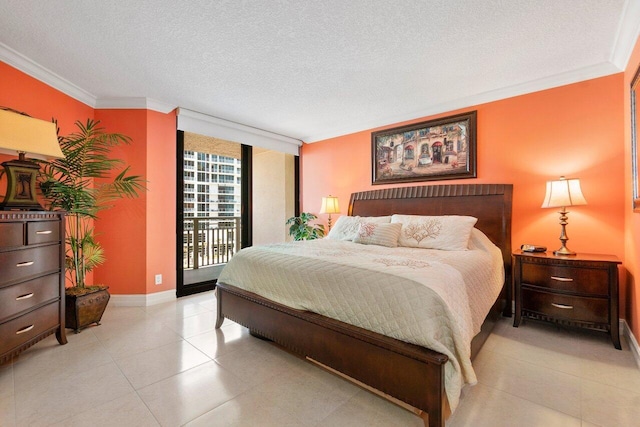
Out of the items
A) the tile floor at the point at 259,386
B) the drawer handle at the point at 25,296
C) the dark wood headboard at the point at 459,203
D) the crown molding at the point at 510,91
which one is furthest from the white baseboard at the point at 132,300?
the crown molding at the point at 510,91

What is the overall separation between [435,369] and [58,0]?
123 inches

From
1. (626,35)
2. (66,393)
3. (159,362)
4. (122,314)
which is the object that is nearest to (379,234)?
(159,362)

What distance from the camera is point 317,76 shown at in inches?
111

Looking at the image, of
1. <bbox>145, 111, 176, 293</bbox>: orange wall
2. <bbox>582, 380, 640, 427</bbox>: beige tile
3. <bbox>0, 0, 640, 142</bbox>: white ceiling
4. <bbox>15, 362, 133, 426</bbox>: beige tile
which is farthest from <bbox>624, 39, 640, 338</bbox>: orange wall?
<bbox>145, 111, 176, 293</bbox>: orange wall

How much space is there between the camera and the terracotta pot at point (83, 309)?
2594mm

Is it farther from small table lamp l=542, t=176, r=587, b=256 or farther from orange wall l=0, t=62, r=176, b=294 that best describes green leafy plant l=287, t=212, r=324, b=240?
small table lamp l=542, t=176, r=587, b=256

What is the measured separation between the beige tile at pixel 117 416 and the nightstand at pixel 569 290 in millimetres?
3037

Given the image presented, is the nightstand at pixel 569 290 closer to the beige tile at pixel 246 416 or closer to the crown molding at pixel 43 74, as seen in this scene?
the beige tile at pixel 246 416

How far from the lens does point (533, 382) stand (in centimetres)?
182

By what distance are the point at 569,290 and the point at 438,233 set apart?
44.6 inches

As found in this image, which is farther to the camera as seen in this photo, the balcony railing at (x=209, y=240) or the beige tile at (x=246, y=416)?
the balcony railing at (x=209, y=240)

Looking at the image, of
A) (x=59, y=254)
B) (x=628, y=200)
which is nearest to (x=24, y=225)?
(x=59, y=254)

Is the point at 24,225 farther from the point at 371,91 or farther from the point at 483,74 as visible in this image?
the point at 483,74

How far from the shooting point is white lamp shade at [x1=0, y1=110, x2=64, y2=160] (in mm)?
1932
